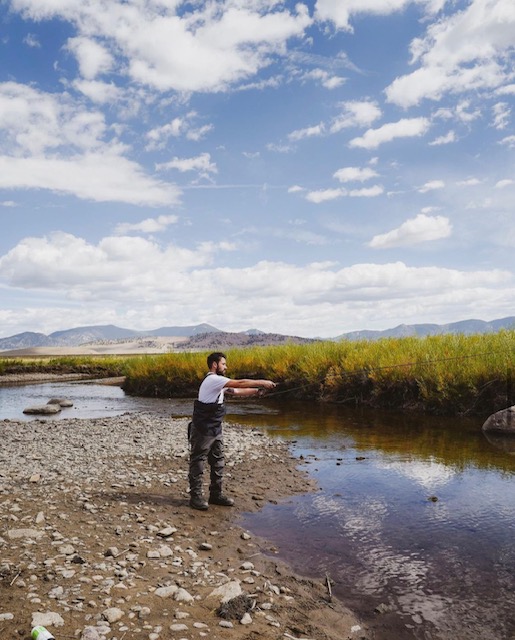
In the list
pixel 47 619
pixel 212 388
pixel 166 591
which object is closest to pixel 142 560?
pixel 166 591

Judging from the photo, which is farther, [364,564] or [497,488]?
[497,488]

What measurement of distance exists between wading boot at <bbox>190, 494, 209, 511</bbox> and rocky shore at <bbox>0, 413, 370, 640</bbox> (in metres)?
0.14

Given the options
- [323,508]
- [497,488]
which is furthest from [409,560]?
[497,488]

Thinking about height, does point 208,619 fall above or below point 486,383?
below

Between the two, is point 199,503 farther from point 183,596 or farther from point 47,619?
point 47,619

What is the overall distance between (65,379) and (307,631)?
45824 mm

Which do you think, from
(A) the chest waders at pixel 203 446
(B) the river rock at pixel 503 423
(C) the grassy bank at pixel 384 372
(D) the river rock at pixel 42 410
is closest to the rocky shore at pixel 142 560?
(A) the chest waders at pixel 203 446

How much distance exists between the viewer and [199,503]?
29.5 feet

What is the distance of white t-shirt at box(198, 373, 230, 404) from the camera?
29.3ft

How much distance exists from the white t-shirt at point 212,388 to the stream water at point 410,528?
80.6 inches

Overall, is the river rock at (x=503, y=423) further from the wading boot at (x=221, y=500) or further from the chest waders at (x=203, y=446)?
the chest waders at (x=203, y=446)

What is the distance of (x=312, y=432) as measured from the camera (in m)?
16.5

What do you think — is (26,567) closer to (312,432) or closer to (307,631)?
(307,631)

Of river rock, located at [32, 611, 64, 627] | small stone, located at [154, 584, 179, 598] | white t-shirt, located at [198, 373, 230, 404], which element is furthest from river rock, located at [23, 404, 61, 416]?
river rock, located at [32, 611, 64, 627]
